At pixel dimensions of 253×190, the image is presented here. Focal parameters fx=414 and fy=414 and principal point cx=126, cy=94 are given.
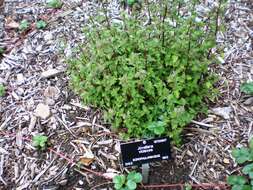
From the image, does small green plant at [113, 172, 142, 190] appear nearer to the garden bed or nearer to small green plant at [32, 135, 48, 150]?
the garden bed

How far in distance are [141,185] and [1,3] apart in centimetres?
226

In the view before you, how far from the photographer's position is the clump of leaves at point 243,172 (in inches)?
86.8

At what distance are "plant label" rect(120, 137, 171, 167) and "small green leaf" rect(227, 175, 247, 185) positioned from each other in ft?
1.19

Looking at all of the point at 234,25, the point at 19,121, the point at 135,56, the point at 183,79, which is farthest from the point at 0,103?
the point at 234,25

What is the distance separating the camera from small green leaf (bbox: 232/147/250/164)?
228cm

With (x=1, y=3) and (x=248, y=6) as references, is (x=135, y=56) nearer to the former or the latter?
(x=248, y=6)

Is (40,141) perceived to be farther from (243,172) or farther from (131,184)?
(243,172)

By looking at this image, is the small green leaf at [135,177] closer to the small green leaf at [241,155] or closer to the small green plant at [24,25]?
the small green leaf at [241,155]

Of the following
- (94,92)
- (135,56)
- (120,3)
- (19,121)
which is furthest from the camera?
(120,3)

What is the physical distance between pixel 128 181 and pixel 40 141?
0.64 m

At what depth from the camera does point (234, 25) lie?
3201 mm

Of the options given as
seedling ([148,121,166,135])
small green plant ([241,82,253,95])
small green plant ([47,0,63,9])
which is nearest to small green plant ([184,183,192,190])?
seedling ([148,121,166,135])

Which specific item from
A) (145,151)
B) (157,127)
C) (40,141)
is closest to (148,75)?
(157,127)

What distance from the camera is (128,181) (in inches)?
88.3
